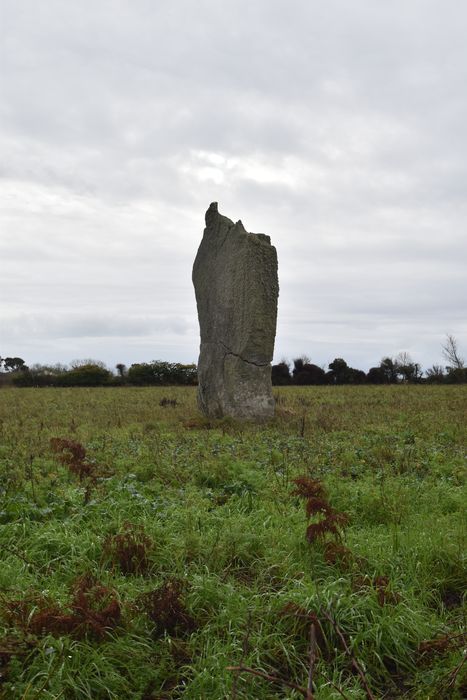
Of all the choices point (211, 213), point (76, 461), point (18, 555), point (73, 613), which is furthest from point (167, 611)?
point (211, 213)

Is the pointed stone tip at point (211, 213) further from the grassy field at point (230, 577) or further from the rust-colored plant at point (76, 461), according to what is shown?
the rust-colored plant at point (76, 461)

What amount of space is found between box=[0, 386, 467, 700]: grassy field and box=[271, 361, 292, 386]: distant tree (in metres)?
27.8

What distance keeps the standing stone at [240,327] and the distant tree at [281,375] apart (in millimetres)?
21937

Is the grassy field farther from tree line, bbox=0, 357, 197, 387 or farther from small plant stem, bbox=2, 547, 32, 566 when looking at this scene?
tree line, bbox=0, 357, 197, 387

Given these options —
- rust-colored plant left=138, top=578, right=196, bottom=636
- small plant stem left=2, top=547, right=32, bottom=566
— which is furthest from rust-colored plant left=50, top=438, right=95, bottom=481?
rust-colored plant left=138, top=578, right=196, bottom=636

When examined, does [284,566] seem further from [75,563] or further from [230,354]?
[230,354]

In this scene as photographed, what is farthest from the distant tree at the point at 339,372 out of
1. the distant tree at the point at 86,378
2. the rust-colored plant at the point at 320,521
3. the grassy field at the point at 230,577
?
the rust-colored plant at the point at 320,521

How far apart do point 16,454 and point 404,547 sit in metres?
6.37

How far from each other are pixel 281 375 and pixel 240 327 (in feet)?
78.1

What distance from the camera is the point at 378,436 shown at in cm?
1149

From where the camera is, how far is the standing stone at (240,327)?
14.0m

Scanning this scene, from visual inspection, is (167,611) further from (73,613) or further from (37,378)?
(37,378)

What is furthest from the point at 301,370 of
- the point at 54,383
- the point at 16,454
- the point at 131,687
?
the point at 131,687

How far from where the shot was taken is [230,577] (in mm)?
4812
